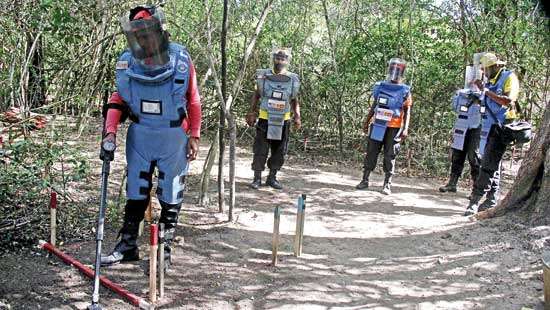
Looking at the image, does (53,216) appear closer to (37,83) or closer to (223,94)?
(223,94)

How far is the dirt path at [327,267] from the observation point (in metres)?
4.30

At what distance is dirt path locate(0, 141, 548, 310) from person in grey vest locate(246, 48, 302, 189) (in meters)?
1.00

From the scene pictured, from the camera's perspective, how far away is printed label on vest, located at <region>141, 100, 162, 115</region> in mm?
4445

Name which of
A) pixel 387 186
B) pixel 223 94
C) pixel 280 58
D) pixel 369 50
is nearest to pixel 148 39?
pixel 223 94

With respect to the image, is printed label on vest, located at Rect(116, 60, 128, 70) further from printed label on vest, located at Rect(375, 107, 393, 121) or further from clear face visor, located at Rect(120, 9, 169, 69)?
printed label on vest, located at Rect(375, 107, 393, 121)

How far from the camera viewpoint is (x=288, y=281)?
15.4ft

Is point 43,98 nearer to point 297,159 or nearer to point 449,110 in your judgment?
point 297,159

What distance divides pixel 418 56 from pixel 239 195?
4609 mm

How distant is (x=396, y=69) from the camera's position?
7621 millimetres

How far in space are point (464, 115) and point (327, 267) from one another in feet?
12.2

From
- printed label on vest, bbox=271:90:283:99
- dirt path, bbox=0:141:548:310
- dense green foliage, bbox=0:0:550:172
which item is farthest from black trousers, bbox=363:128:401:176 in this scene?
dense green foliage, bbox=0:0:550:172

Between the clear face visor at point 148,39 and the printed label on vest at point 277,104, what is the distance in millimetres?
3292

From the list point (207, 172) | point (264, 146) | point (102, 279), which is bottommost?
point (102, 279)

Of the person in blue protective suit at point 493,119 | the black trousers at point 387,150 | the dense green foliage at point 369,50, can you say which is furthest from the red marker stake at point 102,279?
the black trousers at point 387,150
